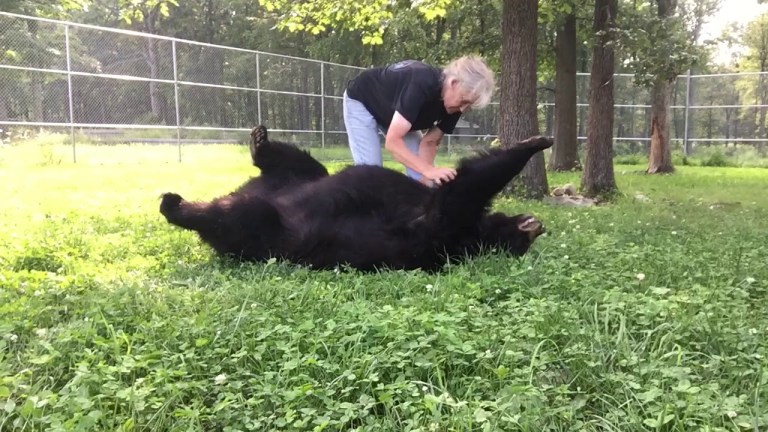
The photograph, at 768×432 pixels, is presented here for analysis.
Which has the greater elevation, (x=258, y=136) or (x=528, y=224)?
(x=258, y=136)

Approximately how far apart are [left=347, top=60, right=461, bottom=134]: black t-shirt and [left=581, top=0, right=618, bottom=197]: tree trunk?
16.0 ft

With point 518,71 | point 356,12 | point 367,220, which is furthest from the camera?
point 356,12

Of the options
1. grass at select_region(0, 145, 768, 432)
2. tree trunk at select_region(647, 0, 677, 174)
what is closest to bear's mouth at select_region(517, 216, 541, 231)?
grass at select_region(0, 145, 768, 432)

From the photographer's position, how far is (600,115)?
8766mm

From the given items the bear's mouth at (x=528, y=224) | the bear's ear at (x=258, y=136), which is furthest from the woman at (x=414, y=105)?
the bear's ear at (x=258, y=136)

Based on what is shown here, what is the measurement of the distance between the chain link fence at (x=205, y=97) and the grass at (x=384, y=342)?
902 centimetres

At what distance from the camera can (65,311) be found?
2.51 m

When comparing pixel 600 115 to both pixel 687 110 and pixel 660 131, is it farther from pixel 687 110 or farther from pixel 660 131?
pixel 687 110

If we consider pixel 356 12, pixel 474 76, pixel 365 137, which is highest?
pixel 356 12

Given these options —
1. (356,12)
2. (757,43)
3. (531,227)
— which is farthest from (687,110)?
(757,43)

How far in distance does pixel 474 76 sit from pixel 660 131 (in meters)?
12.1

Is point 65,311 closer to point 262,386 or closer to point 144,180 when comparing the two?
point 262,386

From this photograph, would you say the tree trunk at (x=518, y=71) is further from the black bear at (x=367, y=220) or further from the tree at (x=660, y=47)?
the black bear at (x=367, y=220)

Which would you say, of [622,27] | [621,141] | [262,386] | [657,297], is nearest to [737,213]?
[622,27]
